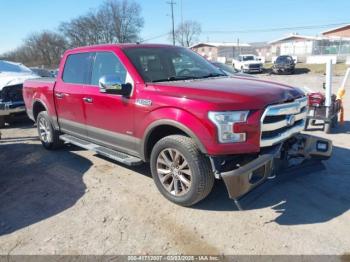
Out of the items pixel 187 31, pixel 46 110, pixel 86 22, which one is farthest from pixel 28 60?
pixel 46 110

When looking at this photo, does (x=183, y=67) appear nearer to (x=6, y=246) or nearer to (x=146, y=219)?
(x=146, y=219)

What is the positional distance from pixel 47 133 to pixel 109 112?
2.56 meters

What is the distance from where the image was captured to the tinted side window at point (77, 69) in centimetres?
544

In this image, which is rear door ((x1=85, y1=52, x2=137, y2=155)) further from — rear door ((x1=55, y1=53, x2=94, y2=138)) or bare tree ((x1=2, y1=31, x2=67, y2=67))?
bare tree ((x1=2, y1=31, x2=67, y2=67))

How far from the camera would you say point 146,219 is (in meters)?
3.87

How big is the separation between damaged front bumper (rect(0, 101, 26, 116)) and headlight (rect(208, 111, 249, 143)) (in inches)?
294

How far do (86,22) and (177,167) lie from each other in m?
68.7

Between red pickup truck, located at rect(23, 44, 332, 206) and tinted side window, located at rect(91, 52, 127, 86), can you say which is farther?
tinted side window, located at rect(91, 52, 127, 86)

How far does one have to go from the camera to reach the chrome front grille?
12.0 feet

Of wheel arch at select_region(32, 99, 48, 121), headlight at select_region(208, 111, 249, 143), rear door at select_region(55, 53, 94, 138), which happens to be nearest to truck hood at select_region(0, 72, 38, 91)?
wheel arch at select_region(32, 99, 48, 121)

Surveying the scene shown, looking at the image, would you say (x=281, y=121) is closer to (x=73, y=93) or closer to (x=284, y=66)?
(x=73, y=93)

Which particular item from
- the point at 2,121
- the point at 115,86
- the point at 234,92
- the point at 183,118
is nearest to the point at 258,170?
the point at 234,92

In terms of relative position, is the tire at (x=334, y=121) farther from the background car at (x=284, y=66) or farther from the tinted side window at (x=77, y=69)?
the background car at (x=284, y=66)

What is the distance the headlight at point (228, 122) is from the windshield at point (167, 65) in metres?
1.24
